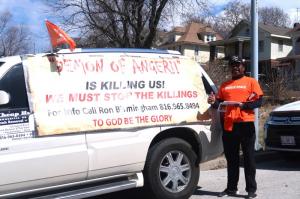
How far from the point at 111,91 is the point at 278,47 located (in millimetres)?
50182

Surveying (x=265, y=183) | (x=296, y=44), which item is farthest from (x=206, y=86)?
(x=296, y=44)

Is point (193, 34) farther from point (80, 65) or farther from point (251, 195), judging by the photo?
point (80, 65)

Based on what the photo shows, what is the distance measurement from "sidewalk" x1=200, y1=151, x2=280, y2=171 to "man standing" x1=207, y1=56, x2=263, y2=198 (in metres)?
2.15

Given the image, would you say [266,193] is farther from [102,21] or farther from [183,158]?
[102,21]

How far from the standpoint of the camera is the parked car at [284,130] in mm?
8570

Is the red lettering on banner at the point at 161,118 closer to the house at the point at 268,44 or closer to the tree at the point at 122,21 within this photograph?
the tree at the point at 122,21

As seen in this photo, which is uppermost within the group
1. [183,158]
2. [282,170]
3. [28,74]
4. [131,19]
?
[131,19]

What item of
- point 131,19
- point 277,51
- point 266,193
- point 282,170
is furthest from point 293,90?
point 277,51

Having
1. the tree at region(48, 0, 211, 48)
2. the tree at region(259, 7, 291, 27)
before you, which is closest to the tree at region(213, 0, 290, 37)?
the tree at region(259, 7, 291, 27)

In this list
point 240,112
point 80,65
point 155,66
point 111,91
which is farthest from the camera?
point 240,112

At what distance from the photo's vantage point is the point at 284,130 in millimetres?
8773

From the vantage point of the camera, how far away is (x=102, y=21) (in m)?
27.7

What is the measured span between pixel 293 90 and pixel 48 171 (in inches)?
717

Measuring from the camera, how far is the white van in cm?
525
